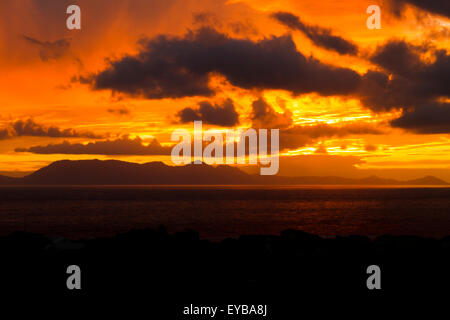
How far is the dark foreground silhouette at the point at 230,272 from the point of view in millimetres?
16766

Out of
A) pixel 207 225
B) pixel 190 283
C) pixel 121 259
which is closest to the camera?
pixel 190 283

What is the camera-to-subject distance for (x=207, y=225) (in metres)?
66.2

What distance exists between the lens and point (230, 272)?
1969cm

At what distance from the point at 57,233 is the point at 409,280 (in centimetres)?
4939

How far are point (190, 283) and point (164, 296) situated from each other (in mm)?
1480

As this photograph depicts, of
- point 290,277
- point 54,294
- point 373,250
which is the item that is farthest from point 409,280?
point 54,294

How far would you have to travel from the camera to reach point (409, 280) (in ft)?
61.7

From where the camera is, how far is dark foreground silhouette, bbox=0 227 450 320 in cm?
1677
